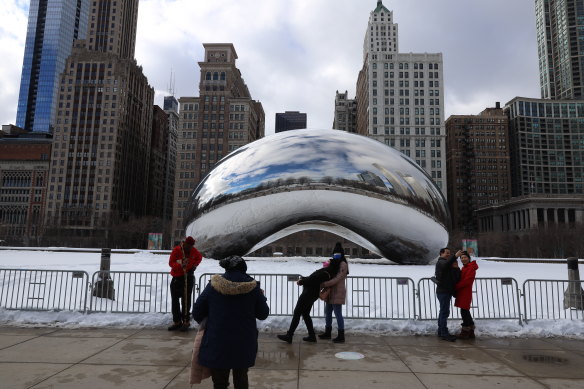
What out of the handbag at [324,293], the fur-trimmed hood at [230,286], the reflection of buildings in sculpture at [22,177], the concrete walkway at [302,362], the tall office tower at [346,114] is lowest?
the concrete walkway at [302,362]

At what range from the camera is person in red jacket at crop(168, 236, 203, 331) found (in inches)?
259

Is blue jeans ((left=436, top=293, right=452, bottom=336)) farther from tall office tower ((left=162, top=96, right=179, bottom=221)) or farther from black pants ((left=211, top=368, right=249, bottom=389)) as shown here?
tall office tower ((left=162, top=96, right=179, bottom=221))

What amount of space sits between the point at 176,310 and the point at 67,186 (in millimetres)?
113512

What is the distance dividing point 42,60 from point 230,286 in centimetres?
18407

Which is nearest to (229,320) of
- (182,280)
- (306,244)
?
(182,280)

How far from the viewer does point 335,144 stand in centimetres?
1407

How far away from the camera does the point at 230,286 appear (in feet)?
11.2

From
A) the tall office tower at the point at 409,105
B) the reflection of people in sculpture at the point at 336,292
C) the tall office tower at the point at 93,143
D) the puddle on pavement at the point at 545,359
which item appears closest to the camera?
the puddle on pavement at the point at 545,359

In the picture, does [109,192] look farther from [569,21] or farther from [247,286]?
[569,21]

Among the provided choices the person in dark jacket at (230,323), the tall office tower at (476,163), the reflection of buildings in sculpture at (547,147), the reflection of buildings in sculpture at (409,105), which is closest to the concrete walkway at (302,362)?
the person in dark jacket at (230,323)

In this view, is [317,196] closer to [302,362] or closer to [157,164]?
[302,362]

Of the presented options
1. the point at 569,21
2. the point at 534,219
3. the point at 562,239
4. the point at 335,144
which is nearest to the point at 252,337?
the point at 335,144

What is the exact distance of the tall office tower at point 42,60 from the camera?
501 ft

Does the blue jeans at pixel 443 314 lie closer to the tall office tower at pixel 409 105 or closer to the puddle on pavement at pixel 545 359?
the puddle on pavement at pixel 545 359
